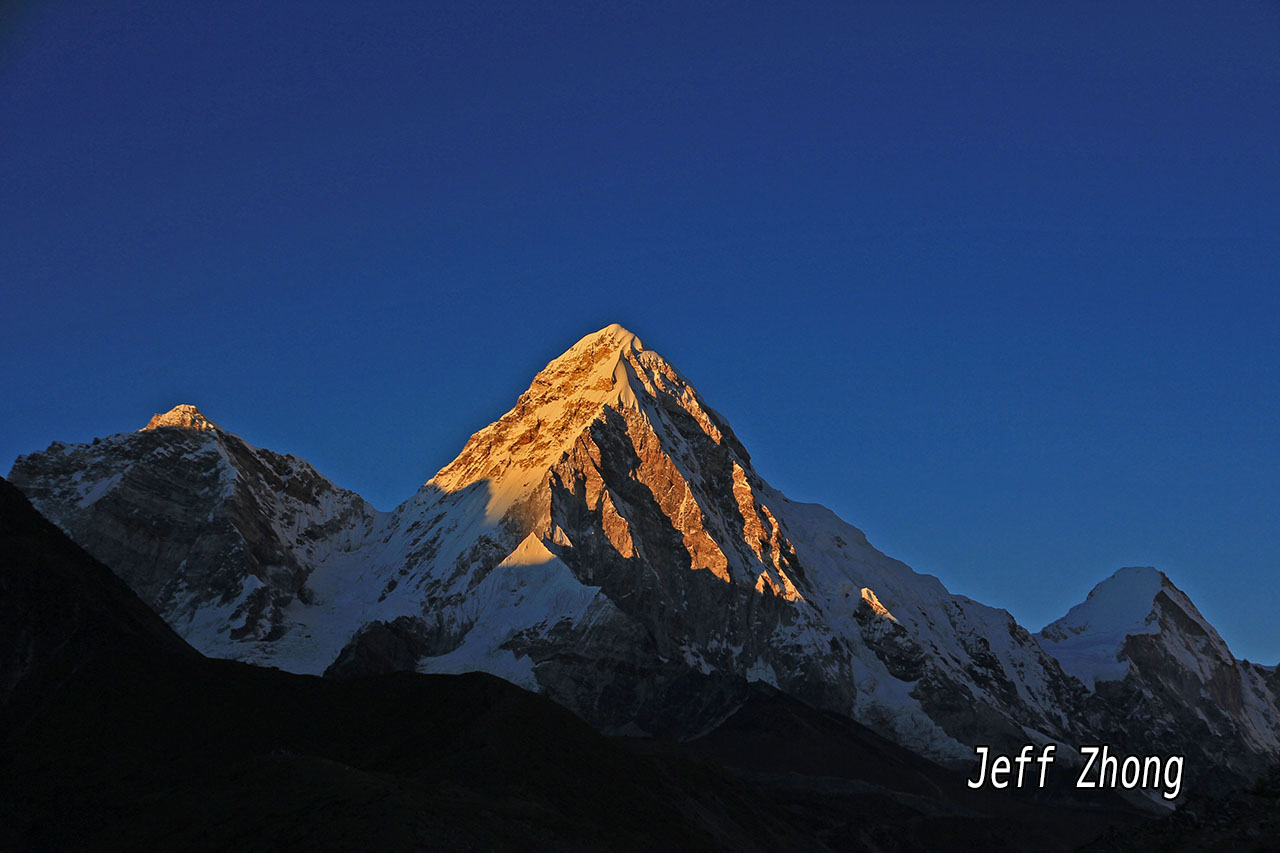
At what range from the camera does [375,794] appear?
9119 cm

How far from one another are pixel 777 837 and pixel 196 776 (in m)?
62.4

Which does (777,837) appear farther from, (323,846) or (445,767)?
(323,846)

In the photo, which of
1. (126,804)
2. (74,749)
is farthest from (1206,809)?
(74,749)

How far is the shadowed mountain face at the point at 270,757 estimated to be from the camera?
92375mm

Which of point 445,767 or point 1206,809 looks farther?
point 445,767

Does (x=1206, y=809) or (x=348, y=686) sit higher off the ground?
(x=348, y=686)

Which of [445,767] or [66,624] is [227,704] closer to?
[66,624]

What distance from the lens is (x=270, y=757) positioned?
10406 cm

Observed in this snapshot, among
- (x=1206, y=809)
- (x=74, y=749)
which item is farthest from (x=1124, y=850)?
(x=74, y=749)

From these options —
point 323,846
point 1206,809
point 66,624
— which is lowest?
point 323,846

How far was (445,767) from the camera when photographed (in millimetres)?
116125

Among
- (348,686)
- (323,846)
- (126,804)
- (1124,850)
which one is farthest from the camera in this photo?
(348,686)

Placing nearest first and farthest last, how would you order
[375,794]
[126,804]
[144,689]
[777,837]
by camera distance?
[375,794] < [126,804] < [144,689] < [777,837]

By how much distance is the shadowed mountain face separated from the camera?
303 ft
